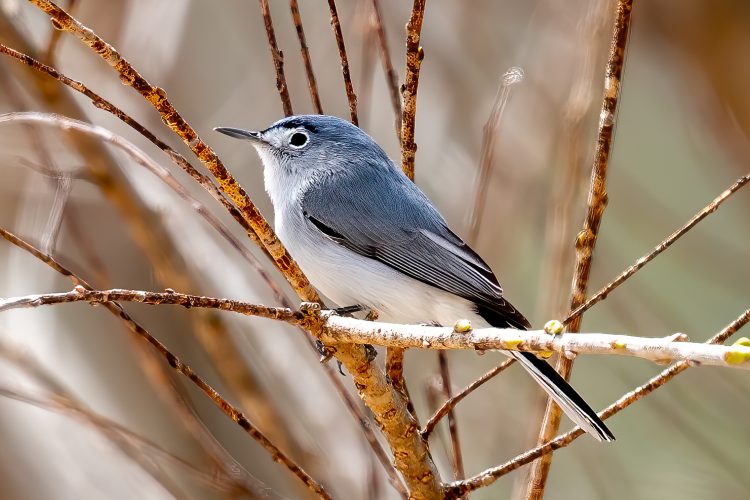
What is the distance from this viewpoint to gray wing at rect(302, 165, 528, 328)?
2.17m

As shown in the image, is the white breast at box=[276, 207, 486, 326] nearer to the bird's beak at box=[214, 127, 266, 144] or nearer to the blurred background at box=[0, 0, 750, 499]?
the blurred background at box=[0, 0, 750, 499]

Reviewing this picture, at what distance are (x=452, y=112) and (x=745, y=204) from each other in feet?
4.57

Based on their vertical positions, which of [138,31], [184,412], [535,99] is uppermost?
[138,31]

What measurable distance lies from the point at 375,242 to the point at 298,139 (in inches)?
19.8

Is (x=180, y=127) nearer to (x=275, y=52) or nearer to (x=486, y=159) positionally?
(x=275, y=52)

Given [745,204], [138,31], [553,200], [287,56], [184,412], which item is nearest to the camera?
[184,412]

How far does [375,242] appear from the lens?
2250 mm

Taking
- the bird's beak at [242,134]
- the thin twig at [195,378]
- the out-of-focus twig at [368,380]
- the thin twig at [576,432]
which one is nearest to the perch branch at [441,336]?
the out-of-focus twig at [368,380]

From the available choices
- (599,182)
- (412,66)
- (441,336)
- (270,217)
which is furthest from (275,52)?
(270,217)

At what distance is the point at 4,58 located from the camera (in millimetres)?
2934

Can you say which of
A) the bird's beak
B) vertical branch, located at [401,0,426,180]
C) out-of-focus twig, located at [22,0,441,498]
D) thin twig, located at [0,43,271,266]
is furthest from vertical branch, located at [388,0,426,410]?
the bird's beak

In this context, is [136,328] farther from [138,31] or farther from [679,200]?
[679,200]

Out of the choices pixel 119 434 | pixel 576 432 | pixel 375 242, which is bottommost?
pixel 576 432

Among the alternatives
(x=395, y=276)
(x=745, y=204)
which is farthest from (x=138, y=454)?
(x=745, y=204)
